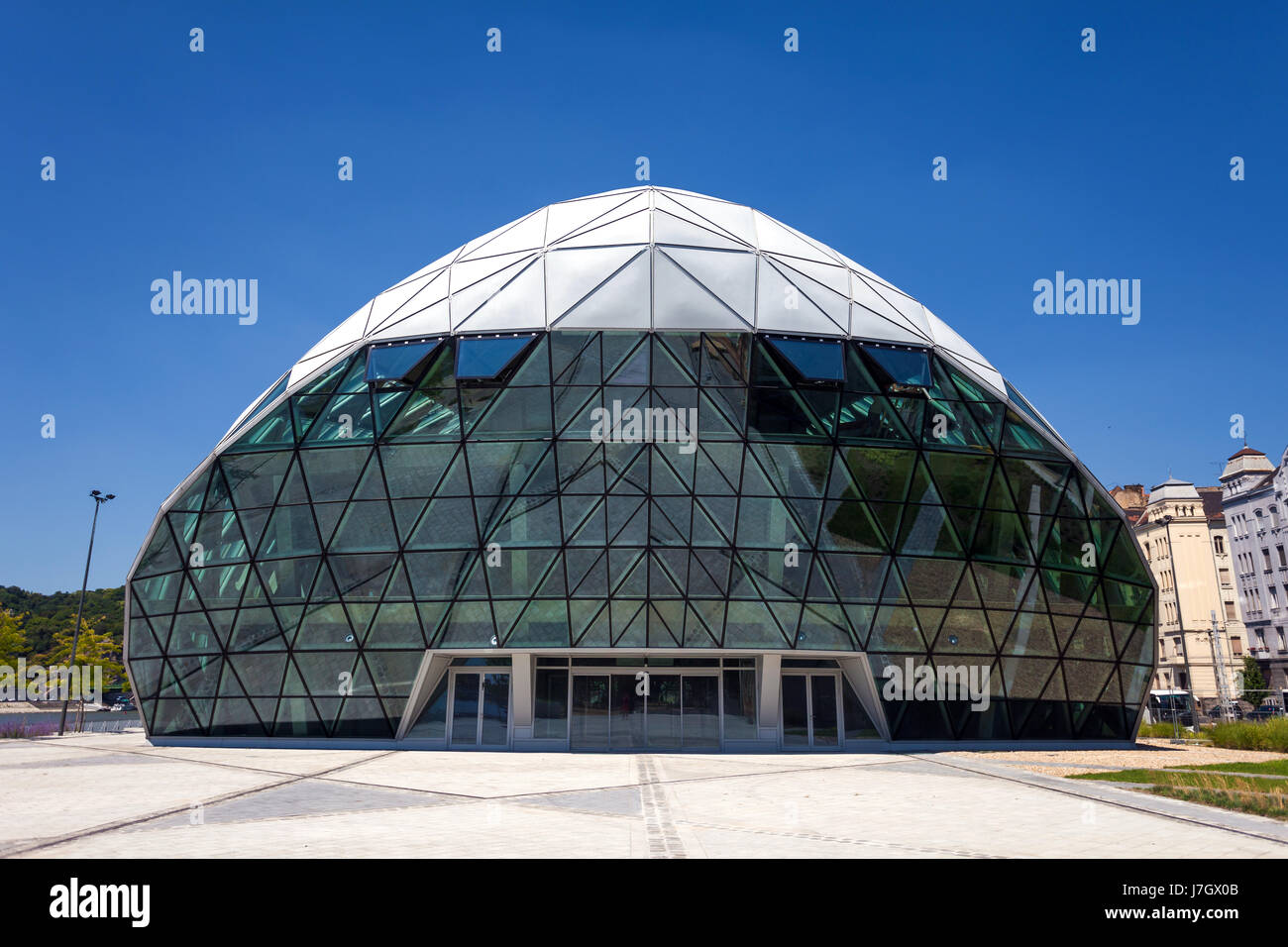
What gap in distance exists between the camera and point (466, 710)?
77.9 feet

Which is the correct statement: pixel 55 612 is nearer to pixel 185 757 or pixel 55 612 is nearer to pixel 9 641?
pixel 9 641

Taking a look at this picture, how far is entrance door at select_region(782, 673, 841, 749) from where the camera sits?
2392 centimetres

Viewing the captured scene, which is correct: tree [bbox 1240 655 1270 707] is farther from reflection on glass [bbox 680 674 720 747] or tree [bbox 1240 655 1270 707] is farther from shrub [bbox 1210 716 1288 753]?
reflection on glass [bbox 680 674 720 747]

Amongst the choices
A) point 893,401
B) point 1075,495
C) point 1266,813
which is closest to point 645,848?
point 1266,813

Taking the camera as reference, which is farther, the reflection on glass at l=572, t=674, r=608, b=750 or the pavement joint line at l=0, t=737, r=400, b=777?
the reflection on glass at l=572, t=674, r=608, b=750

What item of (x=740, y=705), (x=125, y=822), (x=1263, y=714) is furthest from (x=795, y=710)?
(x=1263, y=714)

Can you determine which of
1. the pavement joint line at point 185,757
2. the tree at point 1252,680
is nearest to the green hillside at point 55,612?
the pavement joint line at point 185,757

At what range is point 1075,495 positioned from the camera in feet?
81.7

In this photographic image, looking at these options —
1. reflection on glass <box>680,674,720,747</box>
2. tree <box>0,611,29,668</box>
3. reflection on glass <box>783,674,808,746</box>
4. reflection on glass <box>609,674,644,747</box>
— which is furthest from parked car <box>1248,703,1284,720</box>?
tree <box>0,611,29,668</box>

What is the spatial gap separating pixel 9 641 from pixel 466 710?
58.5 m

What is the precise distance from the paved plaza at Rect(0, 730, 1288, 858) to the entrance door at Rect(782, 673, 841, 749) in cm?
365

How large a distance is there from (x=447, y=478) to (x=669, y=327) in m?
7.27

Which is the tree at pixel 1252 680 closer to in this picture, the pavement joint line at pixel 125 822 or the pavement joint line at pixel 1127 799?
the pavement joint line at pixel 1127 799

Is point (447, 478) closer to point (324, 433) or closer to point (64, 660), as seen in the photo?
point (324, 433)
